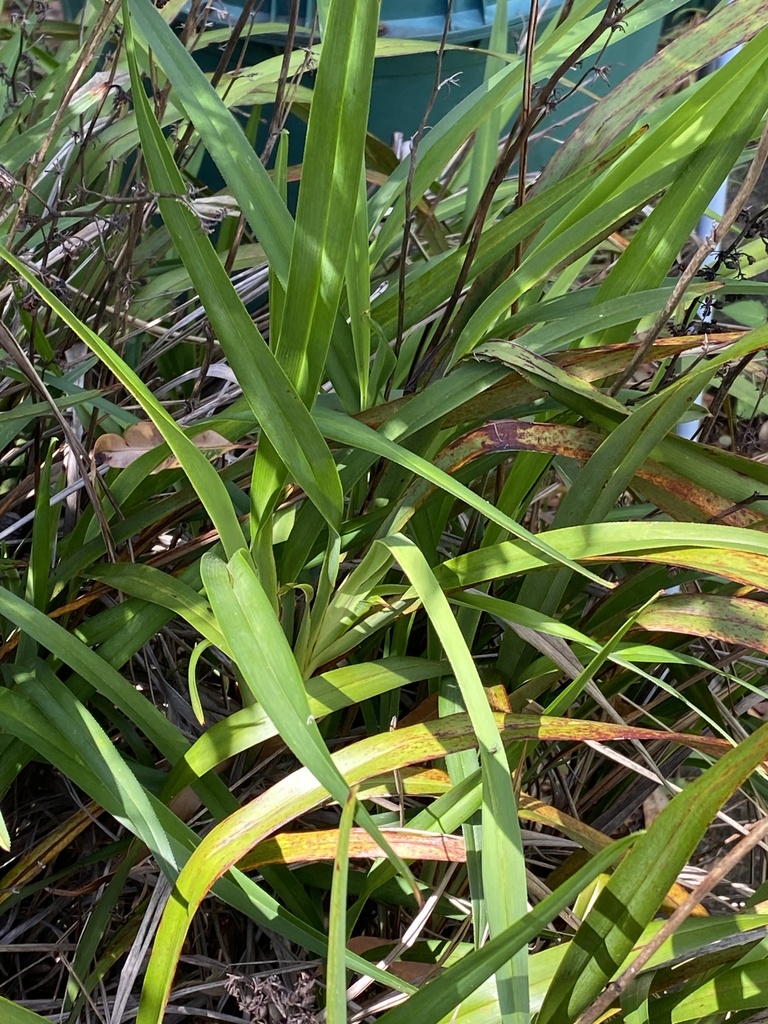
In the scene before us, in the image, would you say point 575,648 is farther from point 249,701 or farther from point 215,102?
point 215,102

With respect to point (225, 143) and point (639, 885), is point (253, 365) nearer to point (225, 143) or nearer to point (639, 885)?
point (225, 143)

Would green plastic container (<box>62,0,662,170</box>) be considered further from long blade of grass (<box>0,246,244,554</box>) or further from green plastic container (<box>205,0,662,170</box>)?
long blade of grass (<box>0,246,244,554</box>)

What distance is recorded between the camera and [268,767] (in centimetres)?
63

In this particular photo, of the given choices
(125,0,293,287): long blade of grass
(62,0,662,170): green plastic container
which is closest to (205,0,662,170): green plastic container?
(62,0,662,170): green plastic container

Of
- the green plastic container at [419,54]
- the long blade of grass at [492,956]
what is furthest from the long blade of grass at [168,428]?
the green plastic container at [419,54]

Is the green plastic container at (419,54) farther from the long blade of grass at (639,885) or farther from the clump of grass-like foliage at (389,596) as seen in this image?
the long blade of grass at (639,885)

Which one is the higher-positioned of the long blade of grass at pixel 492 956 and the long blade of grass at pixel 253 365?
the long blade of grass at pixel 253 365

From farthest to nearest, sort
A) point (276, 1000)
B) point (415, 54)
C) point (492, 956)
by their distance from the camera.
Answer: point (415, 54)
point (276, 1000)
point (492, 956)

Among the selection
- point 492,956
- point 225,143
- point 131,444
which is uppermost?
point 225,143

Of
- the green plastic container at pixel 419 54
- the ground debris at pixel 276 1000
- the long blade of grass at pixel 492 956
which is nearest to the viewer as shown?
the long blade of grass at pixel 492 956

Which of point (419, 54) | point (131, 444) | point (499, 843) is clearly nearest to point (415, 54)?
point (419, 54)

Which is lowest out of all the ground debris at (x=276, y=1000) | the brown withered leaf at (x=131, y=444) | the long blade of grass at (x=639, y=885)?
the ground debris at (x=276, y=1000)

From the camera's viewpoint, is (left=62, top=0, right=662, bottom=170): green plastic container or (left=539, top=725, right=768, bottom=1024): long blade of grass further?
(left=62, top=0, right=662, bottom=170): green plastic container

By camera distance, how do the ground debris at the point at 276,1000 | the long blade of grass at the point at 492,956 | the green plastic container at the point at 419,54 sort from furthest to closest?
the green plastic container at the point at 419,54 < the ground debris at the point at 276,1000 < the long blade of grass at the point at 492,956
